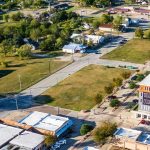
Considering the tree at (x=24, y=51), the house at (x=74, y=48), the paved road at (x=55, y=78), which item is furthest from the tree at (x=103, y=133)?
the house at (x=74, y=48)

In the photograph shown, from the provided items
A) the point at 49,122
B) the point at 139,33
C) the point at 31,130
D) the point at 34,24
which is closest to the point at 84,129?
the point at 49,122

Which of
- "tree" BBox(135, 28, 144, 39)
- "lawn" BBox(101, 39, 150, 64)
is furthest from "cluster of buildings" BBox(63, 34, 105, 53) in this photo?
"tree" BBox(135, 28, 144, 39)

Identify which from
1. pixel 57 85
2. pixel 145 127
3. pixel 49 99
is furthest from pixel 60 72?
pixel 145 127

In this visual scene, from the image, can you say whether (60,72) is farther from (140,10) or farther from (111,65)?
(140,10)

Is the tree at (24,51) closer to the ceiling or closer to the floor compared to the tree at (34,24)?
closer to the floor

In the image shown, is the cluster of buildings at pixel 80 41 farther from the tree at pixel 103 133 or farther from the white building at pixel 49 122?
the tree at pixel 103 133

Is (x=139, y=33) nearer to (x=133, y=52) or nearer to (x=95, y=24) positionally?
(x=133, y=52)

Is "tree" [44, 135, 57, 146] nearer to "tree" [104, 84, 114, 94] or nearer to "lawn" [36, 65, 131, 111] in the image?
"lawn" [36, 65, 131, 111]
